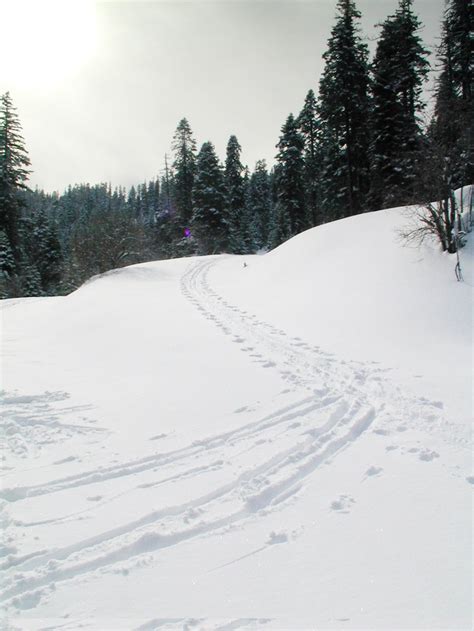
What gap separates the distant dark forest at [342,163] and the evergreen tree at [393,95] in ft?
0.19

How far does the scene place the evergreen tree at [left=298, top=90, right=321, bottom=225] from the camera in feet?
111

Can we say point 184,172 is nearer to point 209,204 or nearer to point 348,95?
point 209,204

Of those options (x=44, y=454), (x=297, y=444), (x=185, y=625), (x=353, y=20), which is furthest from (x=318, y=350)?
(x=353, y=20)

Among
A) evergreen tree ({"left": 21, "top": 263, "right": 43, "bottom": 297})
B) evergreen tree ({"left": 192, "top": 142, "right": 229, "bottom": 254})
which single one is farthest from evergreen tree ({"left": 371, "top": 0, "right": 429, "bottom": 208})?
evergreen tree ({"left": 21, "top": 263, "right": 43, "bottom": 297})

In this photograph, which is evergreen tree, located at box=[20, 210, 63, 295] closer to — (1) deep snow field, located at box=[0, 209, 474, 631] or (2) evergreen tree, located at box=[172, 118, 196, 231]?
(2) evergreen tree, located at box=[172, 118, 196, 231]

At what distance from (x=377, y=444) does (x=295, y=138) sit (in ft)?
109

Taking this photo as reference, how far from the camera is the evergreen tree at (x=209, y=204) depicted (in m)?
36.3

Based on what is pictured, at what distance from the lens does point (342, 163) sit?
25.4m

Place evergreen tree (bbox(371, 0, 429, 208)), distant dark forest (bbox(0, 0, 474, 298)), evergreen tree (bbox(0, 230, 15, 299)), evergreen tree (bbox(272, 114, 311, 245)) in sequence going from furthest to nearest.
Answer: evergreen tree (bbox(272, 114, 311, 245)), evergreen tree (bbox(0, 230, 15, 299)), evergreen tree (bbox(371, 0, 429, 208)), distant dark forest (bbox(0, 0, 474, 298))

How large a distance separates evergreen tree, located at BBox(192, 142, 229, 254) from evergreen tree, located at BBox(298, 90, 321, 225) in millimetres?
8597

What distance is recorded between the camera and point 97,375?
6332mm

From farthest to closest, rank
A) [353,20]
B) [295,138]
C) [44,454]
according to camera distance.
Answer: [295,138]
[353,20]
[44,454]

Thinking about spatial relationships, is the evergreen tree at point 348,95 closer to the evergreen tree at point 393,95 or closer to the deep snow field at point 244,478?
the evergreen tree at point 393,95

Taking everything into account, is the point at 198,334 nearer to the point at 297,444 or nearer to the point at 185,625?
the point at 297,444
